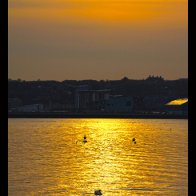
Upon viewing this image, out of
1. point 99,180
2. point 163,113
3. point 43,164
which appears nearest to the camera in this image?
point 99,180

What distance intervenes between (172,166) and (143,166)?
2.00 m

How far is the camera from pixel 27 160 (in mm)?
47031

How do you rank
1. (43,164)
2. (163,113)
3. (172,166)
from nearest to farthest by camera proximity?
1. (172,166)
2. (43,164)
3. (163,113)

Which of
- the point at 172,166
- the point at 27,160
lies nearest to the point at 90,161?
the point at 27,160

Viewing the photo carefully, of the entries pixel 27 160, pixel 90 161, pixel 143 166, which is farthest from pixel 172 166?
pixel 27 160
